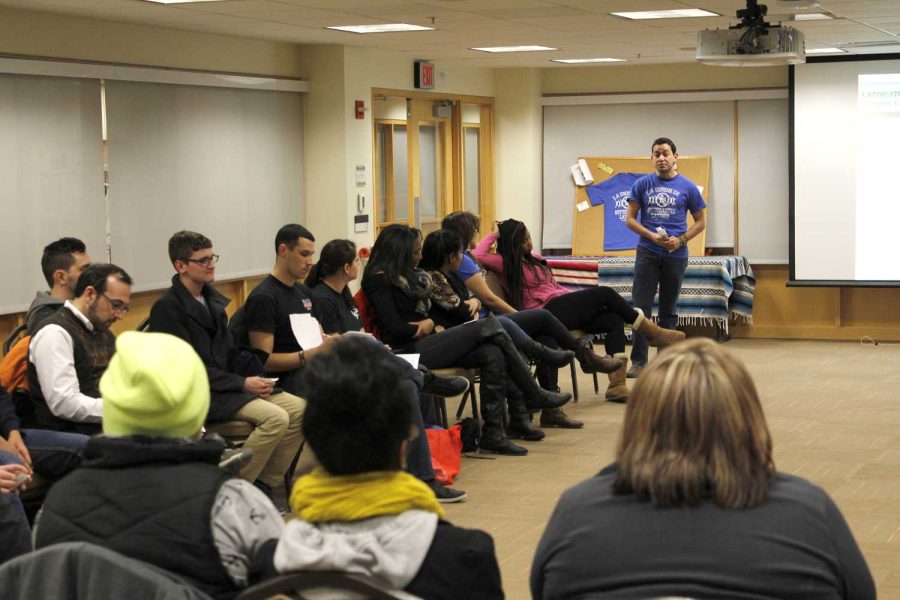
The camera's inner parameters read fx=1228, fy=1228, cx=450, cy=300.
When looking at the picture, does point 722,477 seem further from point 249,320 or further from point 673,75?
point 673,75

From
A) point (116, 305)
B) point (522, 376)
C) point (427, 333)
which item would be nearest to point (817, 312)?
point (522, 376)

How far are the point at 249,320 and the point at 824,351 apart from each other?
6.25 meters

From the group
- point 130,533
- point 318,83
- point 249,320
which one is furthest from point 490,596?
point 318,83

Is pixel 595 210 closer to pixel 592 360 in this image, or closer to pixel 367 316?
pixel 592 360

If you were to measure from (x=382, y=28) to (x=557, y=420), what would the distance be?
9.41 ft

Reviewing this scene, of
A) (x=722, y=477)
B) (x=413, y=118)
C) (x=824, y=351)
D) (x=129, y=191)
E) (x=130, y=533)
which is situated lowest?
(x=824, y=351)

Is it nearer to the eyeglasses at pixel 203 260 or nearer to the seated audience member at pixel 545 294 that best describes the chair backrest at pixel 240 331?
the eyeglasses at pixel 203 260

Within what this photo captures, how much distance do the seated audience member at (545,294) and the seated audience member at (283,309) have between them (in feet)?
6.93

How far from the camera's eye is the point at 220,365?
5188 mm

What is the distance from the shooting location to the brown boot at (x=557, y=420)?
23.7 ft

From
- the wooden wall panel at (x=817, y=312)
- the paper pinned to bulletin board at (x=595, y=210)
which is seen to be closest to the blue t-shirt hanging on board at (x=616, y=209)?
the paper pinned to bulletin board at (x=595, y=210)

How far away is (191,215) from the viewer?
8117 mm

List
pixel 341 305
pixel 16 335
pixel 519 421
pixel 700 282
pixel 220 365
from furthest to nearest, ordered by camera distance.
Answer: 1. pixel 700 282
2. pixel 519 421
3. pixel 341 305
4. pixel 220 365
5. pixel 16 335

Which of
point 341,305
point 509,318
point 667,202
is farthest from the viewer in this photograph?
point 667,202
